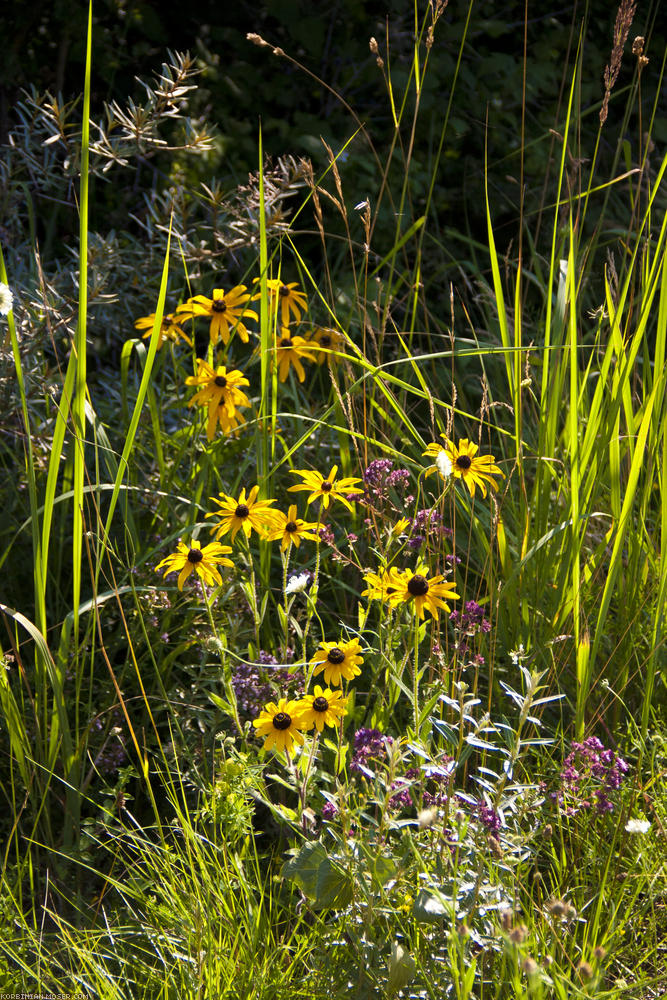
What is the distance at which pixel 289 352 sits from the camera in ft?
7.81

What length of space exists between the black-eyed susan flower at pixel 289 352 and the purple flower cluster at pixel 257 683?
0.72 m

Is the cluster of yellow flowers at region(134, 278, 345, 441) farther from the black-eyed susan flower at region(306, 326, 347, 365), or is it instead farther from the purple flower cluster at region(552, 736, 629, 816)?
the purple flower cluster at region(552, 736, 629, 816)

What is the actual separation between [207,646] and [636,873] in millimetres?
880

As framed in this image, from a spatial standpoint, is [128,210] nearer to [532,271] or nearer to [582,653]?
[532,271]

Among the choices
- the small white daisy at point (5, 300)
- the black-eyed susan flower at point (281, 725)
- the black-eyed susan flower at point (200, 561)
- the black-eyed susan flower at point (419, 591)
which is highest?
the small white daisy at point (5, 300)

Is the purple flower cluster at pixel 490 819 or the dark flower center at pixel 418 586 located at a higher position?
the dark flower center at pixel 418 586

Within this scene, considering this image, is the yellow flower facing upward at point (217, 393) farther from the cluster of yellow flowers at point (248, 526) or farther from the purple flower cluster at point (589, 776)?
the purple flower cluster at point (589, 776)

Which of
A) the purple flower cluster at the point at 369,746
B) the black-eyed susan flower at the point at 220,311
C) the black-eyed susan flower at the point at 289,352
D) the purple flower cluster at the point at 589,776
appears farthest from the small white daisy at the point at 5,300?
the purple flower cluster at the point at 589,776

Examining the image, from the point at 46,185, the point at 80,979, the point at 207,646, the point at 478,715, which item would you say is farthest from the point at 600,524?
the point at 46,185

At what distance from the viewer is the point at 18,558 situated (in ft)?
8.18

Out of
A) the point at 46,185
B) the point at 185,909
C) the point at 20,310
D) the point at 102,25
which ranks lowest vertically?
the point at 185,909

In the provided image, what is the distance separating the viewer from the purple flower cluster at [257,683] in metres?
1.91

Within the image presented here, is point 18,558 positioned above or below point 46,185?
below

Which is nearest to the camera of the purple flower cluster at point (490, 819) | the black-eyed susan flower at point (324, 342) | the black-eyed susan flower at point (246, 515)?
the purple flower cluster at point (490, 819)
